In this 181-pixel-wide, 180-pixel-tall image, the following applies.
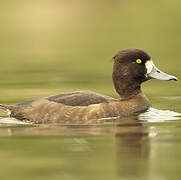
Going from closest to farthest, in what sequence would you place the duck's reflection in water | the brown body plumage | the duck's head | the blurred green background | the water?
1. the duck's reflection in water
2. the water
3. the brown body plumage
4. the duck's head
5. the blurred green background

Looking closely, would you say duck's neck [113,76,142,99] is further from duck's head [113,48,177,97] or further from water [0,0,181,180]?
water [0,0,181,180]

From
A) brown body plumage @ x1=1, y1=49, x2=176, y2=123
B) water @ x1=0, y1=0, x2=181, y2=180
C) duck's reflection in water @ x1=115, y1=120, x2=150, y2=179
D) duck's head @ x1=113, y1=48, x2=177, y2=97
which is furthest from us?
duck's head @ x1=113, y1=48, x2=177, y2=97

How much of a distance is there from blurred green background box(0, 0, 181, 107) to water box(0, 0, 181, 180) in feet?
0.08

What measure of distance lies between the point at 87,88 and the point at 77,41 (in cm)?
1245

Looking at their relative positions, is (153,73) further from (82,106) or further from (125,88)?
(82,106)

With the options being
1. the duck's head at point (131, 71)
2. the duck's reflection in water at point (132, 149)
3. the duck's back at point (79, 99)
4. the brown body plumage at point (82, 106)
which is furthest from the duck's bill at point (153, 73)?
the duck's reflection in water at point (132, 149)

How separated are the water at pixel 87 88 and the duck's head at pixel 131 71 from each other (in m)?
0.49

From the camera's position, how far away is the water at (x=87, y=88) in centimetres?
820

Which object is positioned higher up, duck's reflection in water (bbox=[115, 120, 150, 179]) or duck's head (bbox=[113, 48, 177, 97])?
duck's head (bbox=[113, 48, 177, 97])

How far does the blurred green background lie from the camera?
1550 centimetres

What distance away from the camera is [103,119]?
36.4 feet

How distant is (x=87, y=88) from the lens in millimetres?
14766

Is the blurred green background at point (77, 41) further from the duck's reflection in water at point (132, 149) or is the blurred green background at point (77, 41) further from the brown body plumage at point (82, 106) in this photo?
the duck's reflection in water at point (132, 149)

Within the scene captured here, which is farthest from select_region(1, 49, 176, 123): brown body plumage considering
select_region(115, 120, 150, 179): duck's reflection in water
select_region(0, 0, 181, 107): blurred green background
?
select_region(0, 0, 181, 107): blurred green background
